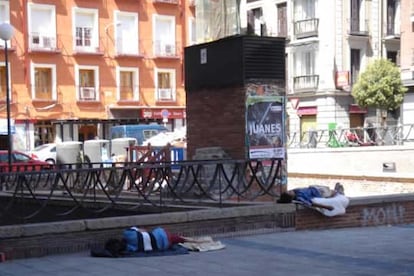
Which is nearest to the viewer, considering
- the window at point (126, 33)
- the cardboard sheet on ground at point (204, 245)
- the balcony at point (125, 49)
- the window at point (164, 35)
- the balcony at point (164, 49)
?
the cardboard sheet on ground at point (204, 245)

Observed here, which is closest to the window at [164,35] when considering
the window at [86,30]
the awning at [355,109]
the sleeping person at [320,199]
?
the window at [86,30]

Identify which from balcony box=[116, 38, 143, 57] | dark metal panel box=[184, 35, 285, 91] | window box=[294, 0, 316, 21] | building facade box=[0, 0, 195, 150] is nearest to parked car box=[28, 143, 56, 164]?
building facade box=[0, 0, 195, 150]

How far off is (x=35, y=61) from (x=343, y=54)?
20.4 meters

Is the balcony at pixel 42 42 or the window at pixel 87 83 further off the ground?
the balcony at pixel 42 42

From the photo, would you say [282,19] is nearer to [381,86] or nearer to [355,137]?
[381,86]

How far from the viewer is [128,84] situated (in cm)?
5038

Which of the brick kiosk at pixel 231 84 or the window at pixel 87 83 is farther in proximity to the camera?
the window at pixel 87 83

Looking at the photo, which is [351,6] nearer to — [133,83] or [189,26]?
[189,26]

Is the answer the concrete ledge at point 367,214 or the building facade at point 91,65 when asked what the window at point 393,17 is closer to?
the building facade at point 91,65

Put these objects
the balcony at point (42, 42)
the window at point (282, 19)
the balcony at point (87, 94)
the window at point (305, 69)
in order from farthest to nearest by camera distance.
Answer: the window at point (282, 19) < the window at point (305, 69) < the balcony at point (87, 94) < the balcony at point (42, 42)

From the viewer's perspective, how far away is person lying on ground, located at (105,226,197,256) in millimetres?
9328

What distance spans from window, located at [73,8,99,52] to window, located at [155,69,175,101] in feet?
17.7

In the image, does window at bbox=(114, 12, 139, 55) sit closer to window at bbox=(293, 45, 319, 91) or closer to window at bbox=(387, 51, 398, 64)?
window at bbox=(293, 45, 319, 91)

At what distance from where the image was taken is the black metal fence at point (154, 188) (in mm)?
11445
